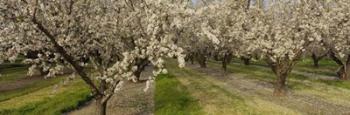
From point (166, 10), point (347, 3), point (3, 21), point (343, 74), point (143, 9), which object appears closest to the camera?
point (3, 21)

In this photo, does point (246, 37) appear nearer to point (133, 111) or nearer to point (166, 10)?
point (133, 111)

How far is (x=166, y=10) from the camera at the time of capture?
2306 centimetres

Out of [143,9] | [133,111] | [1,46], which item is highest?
[143,9]

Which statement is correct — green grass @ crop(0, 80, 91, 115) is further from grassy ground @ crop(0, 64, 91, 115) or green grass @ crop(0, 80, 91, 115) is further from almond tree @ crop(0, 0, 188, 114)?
almond tree @ crop(0, 0, 188, 114)

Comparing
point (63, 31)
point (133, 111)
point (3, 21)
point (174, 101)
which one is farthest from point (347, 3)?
point (3, 21)

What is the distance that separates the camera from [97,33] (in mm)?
27219

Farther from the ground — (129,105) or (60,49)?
(60,49)

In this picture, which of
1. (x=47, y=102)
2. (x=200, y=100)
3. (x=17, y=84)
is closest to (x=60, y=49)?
(x=200, y=100)

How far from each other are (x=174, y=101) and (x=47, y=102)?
10.4 m

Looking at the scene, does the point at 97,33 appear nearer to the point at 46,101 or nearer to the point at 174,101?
the point at 174,101

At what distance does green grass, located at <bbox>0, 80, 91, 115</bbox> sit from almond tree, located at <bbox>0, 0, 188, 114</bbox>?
29.7 feet

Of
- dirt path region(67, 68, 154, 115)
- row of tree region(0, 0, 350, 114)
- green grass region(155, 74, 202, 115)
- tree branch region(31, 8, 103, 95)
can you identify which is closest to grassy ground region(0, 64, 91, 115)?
dirt path region(67, 68, 154, 115)

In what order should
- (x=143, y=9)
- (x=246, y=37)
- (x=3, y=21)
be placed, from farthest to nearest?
(x=246, y=37) → (x=143, y=9) → (x=3, y=21)

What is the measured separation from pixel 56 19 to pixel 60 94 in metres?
22.7
